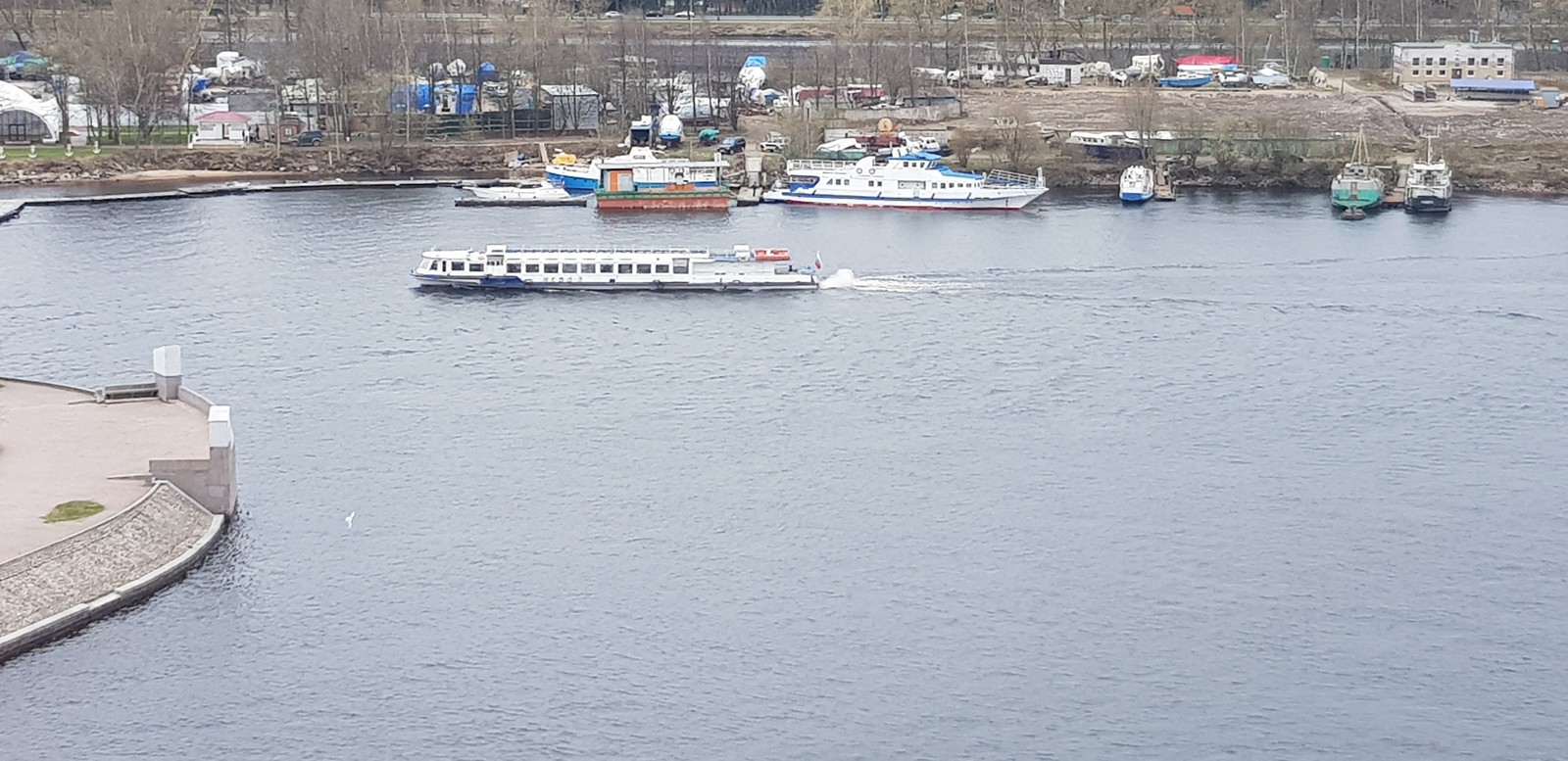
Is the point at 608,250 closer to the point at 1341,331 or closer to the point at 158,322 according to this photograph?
the point at 158,322

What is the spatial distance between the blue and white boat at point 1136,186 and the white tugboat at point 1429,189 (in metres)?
9.63

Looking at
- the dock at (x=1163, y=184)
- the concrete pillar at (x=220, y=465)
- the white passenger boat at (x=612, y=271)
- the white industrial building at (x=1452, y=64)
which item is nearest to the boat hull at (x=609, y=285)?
the white passenger boat at (x=612, y=271)

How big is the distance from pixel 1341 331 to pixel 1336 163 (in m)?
31.0

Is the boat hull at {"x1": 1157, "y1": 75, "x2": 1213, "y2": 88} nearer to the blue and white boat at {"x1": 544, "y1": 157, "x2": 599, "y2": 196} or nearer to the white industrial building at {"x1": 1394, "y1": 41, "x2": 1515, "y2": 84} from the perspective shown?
the white industrial building at {"x1": 1394, "y1": 41, "x2": 1515, "y2": 84}

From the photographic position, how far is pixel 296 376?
54469 millimetres

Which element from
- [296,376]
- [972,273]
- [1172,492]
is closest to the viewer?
[1172,492]

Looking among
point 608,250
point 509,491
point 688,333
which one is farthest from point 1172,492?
point 608,250

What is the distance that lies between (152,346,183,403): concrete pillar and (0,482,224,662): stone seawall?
7068 mm

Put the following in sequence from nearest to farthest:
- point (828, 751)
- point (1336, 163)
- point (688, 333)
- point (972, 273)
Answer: point (828, 751)
point (688, 333)
point (972, 273)
point (1336, 163)

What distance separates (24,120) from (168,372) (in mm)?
53007

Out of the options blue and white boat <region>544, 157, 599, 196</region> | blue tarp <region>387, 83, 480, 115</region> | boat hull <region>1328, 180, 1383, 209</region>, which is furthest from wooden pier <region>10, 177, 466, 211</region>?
boat hull <region>1328, 180, 1383, 209</region>

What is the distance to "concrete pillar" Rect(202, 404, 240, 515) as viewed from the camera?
41.9m

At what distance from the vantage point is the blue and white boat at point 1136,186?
83.5m

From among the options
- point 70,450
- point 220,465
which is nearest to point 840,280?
point 220,465
